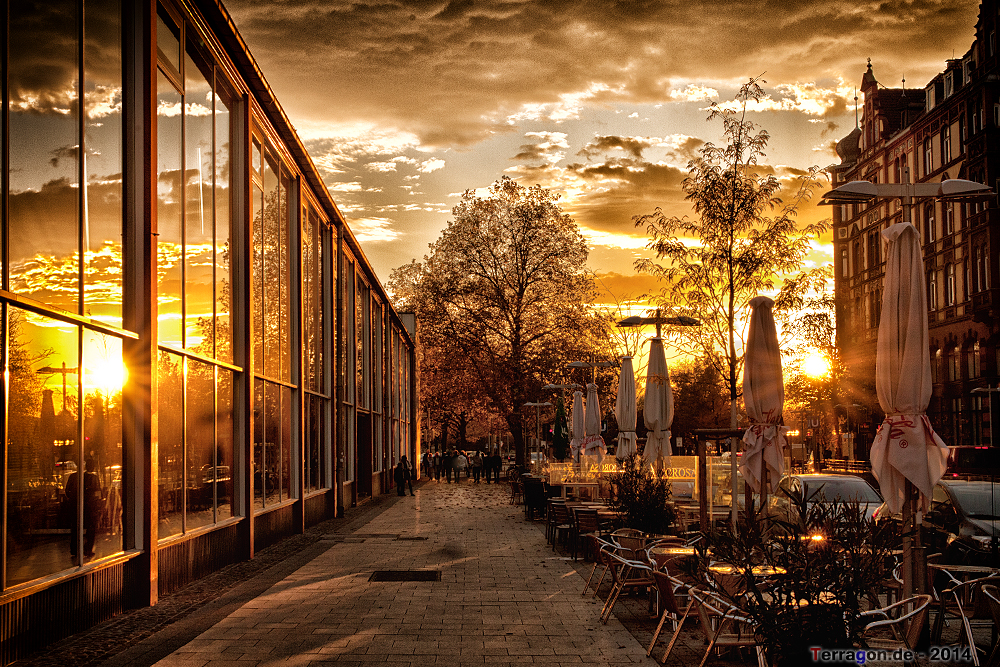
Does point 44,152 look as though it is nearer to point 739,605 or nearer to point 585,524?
point 739,605

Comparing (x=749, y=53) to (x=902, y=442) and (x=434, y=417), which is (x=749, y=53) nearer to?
(x=902, y=442)

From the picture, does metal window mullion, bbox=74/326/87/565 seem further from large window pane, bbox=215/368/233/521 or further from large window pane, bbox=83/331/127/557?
large window pane, bbox=215/368/233/521

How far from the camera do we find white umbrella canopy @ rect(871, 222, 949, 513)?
7.92 metres

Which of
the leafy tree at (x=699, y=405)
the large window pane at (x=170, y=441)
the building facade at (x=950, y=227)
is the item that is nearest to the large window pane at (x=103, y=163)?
the large window pane at (x=170, y=441)

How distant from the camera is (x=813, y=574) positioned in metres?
5.46

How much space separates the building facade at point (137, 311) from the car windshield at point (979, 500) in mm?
10217

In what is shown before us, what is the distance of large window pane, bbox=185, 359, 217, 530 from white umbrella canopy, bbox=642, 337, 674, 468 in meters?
7.29

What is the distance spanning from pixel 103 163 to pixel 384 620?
563 cm

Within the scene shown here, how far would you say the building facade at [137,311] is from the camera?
7.89 metres

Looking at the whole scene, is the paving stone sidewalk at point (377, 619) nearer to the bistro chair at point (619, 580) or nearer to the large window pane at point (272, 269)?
the bistro chair at point (619, 580)

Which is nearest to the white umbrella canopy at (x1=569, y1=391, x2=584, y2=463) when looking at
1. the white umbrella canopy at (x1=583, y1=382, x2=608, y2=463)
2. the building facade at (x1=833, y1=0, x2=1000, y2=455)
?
the white umbrella canopy at (x1=583, y1=382, x2=608, y2=463)

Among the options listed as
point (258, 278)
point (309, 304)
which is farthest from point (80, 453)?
point (309, 304)

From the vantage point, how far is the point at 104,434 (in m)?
9.59

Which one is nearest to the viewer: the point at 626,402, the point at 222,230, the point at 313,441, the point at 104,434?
the point at 104,434
